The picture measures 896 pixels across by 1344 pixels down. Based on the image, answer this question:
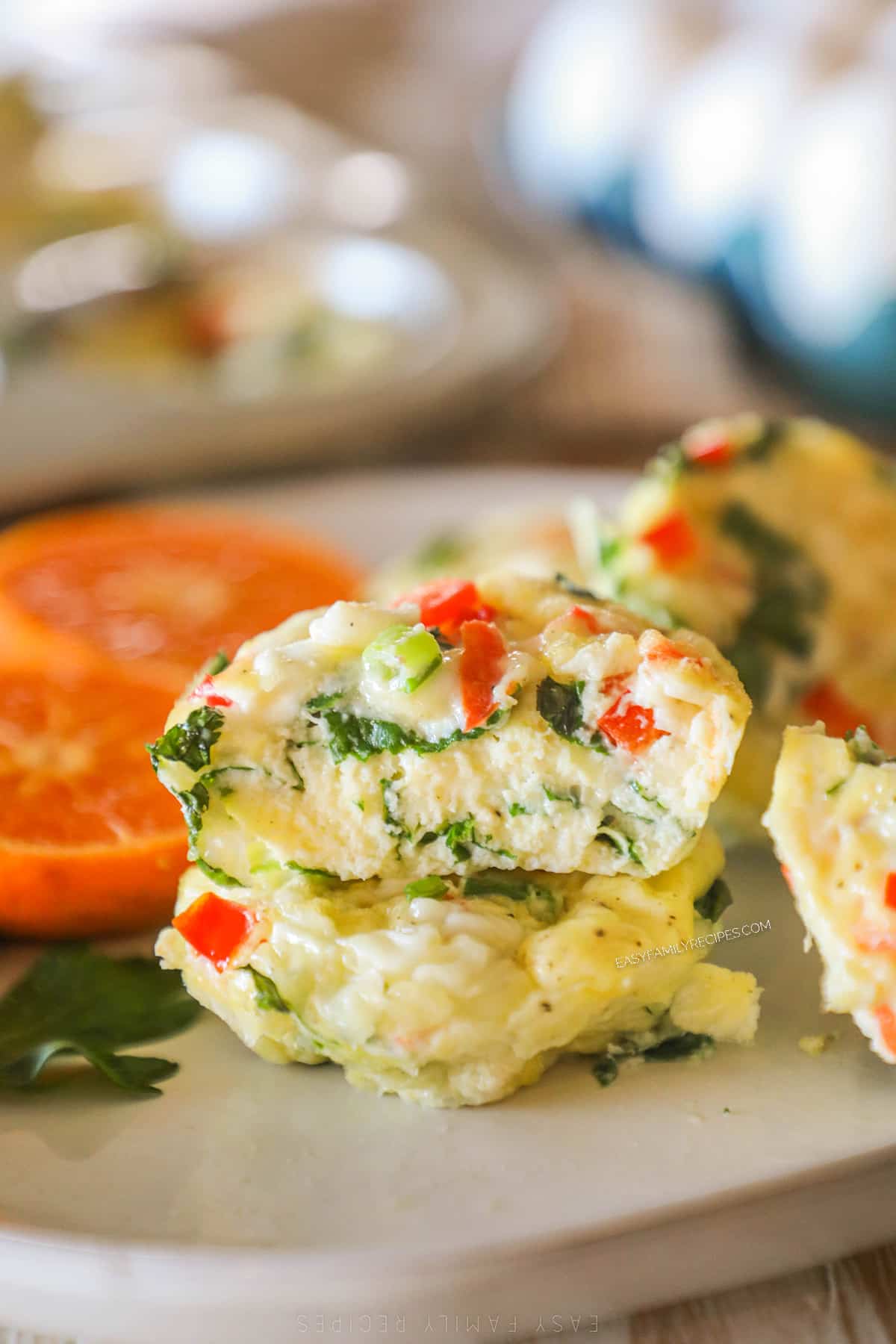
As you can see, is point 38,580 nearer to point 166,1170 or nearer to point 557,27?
point 166,1170

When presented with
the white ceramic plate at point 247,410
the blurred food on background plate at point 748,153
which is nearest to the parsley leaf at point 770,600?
the white ceramic plate at point 247,410

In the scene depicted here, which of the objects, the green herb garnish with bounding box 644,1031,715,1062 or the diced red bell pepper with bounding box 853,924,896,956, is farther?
the green herb garnish with bounding box 644,1031,715,1062

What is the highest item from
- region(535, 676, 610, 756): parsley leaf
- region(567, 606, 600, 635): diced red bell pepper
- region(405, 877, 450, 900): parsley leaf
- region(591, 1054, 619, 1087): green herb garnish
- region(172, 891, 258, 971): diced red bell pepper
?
region(567, 606, 600, 635): diced red bell pepper

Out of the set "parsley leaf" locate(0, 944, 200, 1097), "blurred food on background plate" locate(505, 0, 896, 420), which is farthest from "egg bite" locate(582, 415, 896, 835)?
"blurred food on background plate" locate(505, 0, 896, 420)

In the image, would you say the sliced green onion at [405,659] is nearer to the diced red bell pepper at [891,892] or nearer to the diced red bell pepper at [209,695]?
the diced red bell pepper at [209,695]

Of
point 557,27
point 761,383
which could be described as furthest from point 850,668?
point 557,27

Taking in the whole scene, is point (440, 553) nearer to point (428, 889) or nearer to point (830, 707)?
point (830, 707)

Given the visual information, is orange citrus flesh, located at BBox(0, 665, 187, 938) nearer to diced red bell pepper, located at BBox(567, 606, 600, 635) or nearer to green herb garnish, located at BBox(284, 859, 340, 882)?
green herb garnish, located at BBox(284, 859, 340, 882)

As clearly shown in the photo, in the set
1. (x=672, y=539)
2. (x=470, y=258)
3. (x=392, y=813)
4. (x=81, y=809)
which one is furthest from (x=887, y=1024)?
(x=470, y=258)
